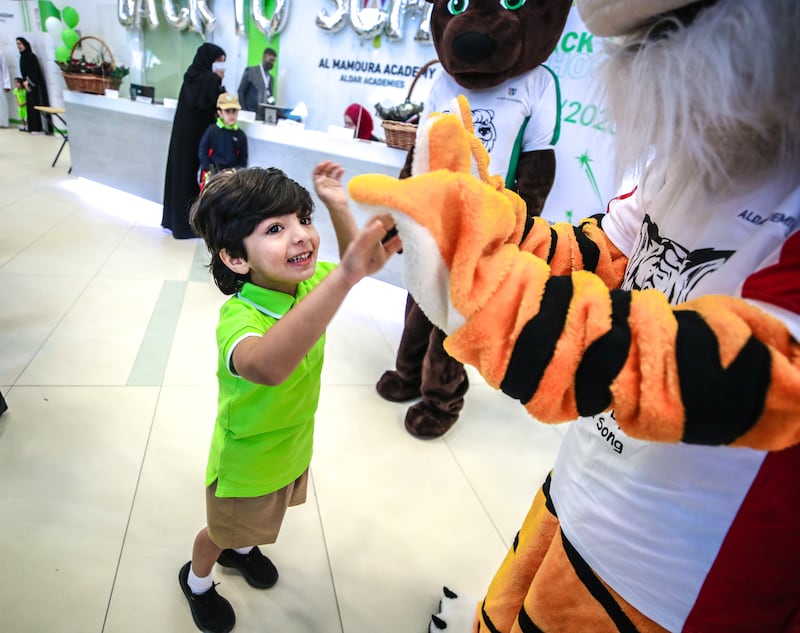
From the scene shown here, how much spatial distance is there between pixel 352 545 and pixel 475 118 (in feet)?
4.75

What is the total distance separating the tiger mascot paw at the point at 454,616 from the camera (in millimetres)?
1146

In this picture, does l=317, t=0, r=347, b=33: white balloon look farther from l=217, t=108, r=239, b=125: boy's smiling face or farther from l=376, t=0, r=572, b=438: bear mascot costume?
l=376, t=0, r=572, b=438: bear mascot costume

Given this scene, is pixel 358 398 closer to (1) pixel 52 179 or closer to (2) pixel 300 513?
(2) pixel 300 513

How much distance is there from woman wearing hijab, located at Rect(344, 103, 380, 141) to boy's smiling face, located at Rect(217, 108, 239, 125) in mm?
812

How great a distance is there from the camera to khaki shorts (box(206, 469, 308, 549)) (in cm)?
95

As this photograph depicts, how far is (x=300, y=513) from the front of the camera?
1434 mm

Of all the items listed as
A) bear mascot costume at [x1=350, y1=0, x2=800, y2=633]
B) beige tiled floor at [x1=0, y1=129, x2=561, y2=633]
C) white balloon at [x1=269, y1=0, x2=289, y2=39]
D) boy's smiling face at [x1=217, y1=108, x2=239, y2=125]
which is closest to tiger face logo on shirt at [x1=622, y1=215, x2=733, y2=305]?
bear mascot costume at [x1=350, y1=0, x2=800, y2=633]

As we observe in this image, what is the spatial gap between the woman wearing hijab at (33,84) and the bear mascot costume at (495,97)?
8634 mm

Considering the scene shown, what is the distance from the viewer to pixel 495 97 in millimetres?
1631

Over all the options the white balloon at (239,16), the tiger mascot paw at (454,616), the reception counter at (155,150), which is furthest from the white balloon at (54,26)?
the tiger mascot paw at (454,616)

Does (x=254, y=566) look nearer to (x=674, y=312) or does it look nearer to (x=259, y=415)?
(x=259, y=415)

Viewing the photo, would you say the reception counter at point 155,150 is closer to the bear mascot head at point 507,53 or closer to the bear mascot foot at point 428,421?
the bear mascot head at point 507,53

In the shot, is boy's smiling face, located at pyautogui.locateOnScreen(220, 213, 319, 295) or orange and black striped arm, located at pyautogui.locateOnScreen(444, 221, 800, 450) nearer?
orange and black striped arm, located at pyautogui.locateOnScreen(444, 221, 800, 450)

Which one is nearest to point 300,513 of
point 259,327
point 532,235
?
point 259,327
